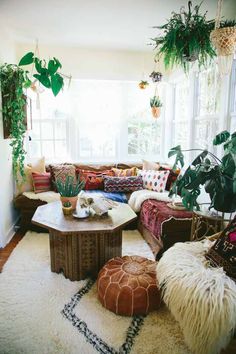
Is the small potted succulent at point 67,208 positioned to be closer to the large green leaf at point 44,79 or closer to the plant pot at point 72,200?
the plant pot at point 72,200

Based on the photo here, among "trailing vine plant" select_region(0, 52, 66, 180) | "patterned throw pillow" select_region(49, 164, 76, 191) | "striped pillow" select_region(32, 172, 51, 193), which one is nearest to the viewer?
"trailing vine plant" select_region(0, 52, 66, 180)

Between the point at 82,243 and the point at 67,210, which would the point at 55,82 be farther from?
the point at 82,243

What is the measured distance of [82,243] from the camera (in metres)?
2.31

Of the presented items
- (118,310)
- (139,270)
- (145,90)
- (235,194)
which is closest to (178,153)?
(235,194)

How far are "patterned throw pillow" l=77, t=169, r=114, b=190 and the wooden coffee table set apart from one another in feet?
4.72

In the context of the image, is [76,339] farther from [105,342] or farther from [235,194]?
[235,194]

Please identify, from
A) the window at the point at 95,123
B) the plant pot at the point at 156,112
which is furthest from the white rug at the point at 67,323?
the plant pot at the point at 156,112

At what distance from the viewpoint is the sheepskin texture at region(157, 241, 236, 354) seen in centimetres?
139

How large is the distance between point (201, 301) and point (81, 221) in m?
1.22

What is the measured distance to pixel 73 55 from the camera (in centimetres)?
407

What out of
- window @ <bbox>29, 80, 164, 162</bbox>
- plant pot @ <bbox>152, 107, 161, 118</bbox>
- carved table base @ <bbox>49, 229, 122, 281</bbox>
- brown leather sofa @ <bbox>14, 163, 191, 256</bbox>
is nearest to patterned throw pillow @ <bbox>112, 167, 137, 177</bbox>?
brown leather sofa @ <bbox>14, 163, 191, 256</bbox>

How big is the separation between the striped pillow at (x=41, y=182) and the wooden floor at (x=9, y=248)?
2.10 feet

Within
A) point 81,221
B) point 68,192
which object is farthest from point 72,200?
point 81,221

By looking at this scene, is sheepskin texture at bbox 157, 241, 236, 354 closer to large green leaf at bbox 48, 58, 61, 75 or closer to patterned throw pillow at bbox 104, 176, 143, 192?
patterned throw pillow at bbox 104, 176, 143, 192
